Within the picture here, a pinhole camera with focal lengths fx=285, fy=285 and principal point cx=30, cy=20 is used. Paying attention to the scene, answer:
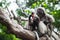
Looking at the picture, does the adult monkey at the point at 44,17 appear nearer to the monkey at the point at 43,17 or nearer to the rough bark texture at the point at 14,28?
the monkey at the point at 43,17

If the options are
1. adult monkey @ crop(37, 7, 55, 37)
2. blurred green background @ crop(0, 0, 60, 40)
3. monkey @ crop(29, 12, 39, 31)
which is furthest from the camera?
blurred green background @ crop(0, 0, 60, 40)

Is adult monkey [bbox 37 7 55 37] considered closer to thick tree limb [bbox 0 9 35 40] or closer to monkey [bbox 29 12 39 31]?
monkey [bbox 29 12 39 31]

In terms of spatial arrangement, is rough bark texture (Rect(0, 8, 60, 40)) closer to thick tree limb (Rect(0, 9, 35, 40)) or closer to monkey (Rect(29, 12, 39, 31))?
thick tree limb (Rect(0, 9, 35, 40))

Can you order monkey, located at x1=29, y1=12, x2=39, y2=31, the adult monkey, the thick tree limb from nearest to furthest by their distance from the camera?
1. the thick tree limb
2. monkey, located at x1=29, y1=12, x2=39, y2=31
3. the adult monkey

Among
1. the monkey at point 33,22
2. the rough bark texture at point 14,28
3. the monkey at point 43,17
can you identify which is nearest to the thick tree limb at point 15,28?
the rough bark texture at point 14,28

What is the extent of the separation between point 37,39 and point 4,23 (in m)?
1.35

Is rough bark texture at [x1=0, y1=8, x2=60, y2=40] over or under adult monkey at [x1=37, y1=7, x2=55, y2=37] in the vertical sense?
under

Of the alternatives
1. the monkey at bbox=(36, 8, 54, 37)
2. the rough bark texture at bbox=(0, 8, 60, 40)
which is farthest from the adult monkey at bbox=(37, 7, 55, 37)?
the rough bark texture at bbox=(0, 8, 60, 40)

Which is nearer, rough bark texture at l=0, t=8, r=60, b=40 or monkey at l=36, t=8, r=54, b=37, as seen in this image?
rough bark texture at l=0, t=8, r=60, b=40

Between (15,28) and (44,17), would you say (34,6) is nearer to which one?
(44,17)

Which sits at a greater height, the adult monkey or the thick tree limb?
the adult monkey

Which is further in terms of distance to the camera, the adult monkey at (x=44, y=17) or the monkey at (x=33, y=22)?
the adult monkey at (x=44, y=17)

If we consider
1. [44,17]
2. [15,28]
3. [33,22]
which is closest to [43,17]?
[44,17]

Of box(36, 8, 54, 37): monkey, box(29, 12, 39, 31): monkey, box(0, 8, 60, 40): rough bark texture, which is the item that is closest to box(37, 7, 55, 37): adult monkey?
box(36, 8, 54, 37): monkey
